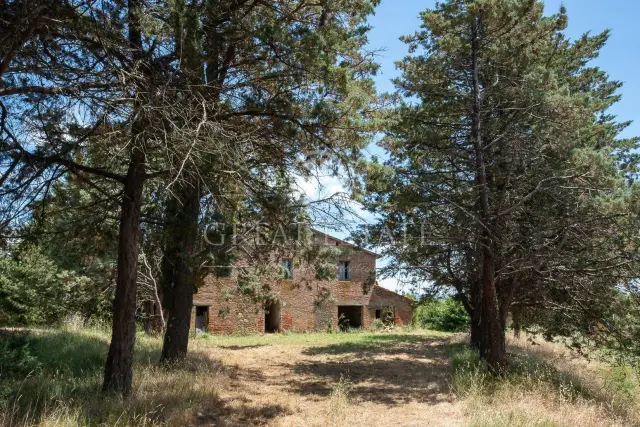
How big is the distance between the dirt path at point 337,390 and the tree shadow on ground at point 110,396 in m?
0.20

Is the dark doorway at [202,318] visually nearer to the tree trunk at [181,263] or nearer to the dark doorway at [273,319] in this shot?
the dark doorway at [273,319]

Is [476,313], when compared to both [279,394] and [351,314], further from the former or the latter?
[351,314]

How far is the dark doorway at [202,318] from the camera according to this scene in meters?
27.5

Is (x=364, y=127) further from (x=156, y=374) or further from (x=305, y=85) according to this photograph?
(x=156, y=374)

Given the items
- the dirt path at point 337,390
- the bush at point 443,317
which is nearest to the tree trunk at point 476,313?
the dirt path at point 337,390

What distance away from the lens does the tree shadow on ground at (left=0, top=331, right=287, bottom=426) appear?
6.12 m

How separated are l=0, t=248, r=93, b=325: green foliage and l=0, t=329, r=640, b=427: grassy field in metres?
6.78

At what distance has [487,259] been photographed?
10953 mm

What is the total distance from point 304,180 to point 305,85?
74.8 inches

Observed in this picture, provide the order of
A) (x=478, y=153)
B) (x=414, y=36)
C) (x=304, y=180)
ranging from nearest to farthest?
(x=304, y=180) → (x=478, y=153) → (x=414, y=36)

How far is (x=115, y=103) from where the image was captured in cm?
654

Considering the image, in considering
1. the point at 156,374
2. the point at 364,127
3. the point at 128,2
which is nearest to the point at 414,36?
the point at 364,127

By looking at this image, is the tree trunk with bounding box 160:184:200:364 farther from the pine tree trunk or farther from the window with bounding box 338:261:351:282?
the window with bounding box 338:261:351:282

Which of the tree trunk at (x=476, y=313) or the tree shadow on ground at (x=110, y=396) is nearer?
the tree shadow on ground at (x=110, y=396)
